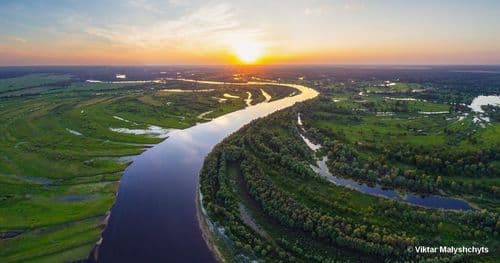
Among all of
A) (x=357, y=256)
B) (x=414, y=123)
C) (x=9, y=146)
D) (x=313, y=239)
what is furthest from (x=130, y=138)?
(x=414, y=123)

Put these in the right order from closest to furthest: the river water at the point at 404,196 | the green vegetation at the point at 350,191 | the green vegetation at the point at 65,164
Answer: the green vegetation at the point at 350,191
the green vegetation at the point at 65,164
the river water at the point at 404,196

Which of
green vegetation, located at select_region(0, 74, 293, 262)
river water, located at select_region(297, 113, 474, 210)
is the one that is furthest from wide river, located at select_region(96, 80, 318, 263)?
river water, located at select_region(297, 113, 474, 210)

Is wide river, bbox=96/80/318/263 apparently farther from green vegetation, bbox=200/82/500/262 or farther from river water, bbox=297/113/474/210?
river water, bbox=297/113/474/210

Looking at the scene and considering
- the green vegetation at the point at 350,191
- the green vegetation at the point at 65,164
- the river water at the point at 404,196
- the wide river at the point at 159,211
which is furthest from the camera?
the river water at the point at 404,196

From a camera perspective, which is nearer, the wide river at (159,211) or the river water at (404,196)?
the wide river at (159,211)

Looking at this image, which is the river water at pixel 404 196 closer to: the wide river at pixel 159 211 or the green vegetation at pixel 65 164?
the wide river at pixel 159 211

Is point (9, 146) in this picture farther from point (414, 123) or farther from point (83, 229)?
point (414, 123)

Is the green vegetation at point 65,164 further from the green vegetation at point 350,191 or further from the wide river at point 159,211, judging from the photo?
the green vegetation at point 350,191

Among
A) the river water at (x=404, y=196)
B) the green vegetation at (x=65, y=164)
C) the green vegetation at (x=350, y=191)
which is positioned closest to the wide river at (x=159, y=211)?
the green vegetation at (x=65, y=164)
